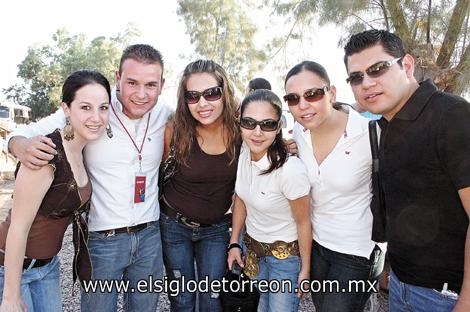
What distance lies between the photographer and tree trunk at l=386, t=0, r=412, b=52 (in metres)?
5.39

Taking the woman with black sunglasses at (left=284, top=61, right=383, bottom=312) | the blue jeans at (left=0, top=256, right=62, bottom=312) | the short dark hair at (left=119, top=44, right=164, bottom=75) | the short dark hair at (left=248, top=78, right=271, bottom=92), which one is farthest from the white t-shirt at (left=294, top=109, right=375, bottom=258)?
the short dark hair at (left=248, top=78, right=271, bottom=92)

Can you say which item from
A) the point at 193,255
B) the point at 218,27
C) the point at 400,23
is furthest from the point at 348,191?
the point at 218,27

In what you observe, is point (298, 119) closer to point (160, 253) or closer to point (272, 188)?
point (272, 188)

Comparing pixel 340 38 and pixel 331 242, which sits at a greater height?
pixel 340 38

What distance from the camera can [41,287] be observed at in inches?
82.7

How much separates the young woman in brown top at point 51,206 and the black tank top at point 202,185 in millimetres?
608

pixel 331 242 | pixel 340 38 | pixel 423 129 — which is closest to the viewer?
pixel 423 129

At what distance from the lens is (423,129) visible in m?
1.66

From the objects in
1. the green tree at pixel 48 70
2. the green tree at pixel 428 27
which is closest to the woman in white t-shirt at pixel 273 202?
the green tree at pixel 428 27

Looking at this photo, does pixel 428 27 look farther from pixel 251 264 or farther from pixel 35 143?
pixel 35 143

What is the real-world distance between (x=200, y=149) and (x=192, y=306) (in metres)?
1.17

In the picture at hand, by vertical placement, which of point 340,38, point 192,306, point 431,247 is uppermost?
point 340,38

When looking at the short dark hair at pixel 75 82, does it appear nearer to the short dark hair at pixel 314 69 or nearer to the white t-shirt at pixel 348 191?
the short dark hair at pixel 314 69

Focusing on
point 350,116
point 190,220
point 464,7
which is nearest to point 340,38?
point 464,7
